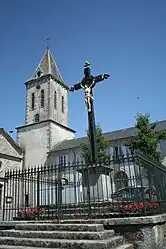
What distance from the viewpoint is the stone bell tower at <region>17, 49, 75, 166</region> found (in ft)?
121

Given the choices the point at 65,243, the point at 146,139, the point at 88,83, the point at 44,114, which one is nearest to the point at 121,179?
the point at 65,243

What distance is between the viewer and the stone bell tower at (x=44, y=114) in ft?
121

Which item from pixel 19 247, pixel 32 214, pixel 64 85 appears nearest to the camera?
pixel 19 247

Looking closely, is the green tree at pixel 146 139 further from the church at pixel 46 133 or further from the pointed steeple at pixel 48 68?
the pointed steeple at pixel 48 68

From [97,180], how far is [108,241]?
3.55 meters

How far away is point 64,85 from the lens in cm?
4366

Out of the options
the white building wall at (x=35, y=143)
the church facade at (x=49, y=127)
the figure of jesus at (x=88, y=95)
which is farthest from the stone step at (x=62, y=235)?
the white building wall at (x=35, y=143)

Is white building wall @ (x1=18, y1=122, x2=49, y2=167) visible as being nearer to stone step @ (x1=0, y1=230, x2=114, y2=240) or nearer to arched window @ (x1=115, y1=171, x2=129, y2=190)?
arched window @ (x1=115, y1=171, x2=129, y2=190)

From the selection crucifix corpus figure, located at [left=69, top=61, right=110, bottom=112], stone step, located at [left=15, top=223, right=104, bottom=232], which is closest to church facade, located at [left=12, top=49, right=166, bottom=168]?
crucifix corpus figure, located at [left=69, top=61, right=110, bottom=112]

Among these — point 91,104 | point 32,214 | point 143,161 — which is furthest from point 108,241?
point 91,104

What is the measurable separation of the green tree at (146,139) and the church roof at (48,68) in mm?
23285

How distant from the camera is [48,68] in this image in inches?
1672

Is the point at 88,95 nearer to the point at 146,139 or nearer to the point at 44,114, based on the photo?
the point at 146,139

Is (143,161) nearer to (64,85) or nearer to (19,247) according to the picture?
(19,247)
